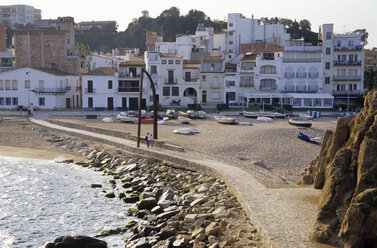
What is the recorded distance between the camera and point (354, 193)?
15523 millimetres

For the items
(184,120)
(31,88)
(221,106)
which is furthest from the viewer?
(31,88)

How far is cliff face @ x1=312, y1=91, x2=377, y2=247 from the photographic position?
1460 cm

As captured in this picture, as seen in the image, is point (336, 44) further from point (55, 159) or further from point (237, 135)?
point (55, 159)

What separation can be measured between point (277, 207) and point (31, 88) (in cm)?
5956

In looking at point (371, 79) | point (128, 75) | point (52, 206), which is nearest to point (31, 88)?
point (128, 75)

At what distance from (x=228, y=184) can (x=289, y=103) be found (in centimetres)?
5225

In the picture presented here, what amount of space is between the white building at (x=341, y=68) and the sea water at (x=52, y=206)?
168ft

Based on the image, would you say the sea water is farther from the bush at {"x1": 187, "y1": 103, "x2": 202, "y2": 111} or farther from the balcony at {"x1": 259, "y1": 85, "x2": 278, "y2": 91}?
the balcony at {"x1": 259, "y1": 85, "x2": 278, "y2": 91}

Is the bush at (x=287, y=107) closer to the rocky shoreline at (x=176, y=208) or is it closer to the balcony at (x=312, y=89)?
the balcony at (x=312, y=89)

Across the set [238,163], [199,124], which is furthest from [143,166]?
[199,124]

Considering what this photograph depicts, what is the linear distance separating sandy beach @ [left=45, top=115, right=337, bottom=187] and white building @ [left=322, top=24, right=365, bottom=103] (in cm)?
2572

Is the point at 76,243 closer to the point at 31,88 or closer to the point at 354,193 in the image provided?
the point at 354,193

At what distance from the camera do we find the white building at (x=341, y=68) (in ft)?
255

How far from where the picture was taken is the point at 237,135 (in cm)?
4416
